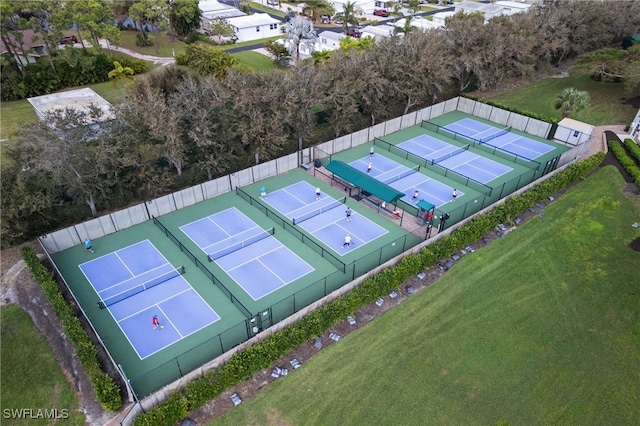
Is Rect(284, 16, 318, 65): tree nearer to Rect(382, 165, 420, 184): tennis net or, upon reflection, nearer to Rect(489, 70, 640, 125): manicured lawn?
Rect(489, 70, 640, 125): manicured lawn

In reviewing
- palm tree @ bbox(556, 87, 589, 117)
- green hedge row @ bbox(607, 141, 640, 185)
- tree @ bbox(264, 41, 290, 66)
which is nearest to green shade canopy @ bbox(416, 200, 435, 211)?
green hedge row @ bbox(607, 141, 640, 185)

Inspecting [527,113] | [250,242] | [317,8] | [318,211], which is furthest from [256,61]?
[250,242]

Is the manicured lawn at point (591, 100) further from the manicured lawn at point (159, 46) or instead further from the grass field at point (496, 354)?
the manicured lawn at point (159, 46)

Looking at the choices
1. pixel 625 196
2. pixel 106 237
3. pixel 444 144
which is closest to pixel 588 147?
pixel 625 196

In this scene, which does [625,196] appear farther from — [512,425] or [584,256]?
[512,425]

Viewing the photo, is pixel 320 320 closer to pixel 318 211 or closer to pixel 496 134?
pixel 318 211
